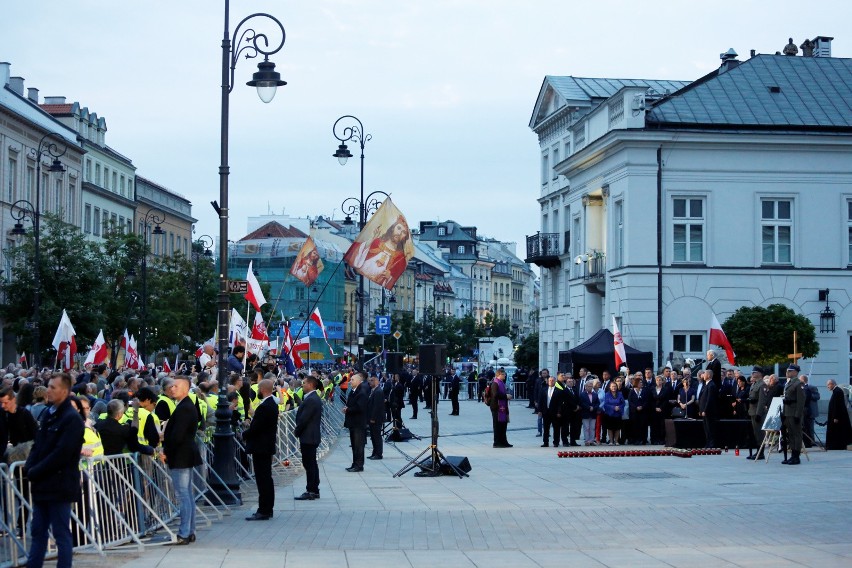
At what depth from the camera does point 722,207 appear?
156ft

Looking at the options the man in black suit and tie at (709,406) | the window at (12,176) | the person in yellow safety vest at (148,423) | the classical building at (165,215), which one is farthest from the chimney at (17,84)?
the person in yellow safety vest at (148,423)

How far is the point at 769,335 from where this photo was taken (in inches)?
1709

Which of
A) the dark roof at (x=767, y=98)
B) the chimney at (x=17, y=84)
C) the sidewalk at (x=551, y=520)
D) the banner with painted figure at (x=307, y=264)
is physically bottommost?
the sidewalk at (x=551, y=520)

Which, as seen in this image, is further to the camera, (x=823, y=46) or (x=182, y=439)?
(x=823, y=46)

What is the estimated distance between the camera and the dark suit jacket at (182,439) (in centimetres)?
1383

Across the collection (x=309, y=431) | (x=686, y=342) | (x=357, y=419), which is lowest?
(x=357, y=419)

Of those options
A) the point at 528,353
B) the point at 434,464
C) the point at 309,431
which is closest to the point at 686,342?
the point at 434,464

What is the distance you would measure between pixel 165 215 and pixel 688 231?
50.5m

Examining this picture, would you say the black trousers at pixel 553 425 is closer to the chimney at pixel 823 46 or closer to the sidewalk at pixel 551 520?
the sidewalk at pixel 551 520

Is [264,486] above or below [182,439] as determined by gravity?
below

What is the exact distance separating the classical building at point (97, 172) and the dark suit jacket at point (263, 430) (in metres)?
→ 58.1

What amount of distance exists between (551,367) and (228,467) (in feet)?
146

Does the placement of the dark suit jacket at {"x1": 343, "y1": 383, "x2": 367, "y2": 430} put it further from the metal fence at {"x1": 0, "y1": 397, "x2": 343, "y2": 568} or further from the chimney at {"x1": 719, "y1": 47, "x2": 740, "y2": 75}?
the chimney at {"x1": 719, "y1": 47, "x2": 740, "y2": 75}

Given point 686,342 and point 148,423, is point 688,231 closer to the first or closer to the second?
point 686,342
